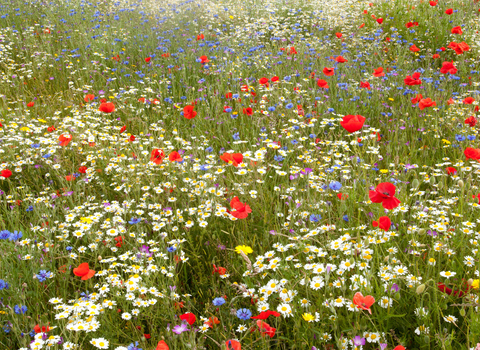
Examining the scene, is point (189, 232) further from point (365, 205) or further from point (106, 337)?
point (365, 205)

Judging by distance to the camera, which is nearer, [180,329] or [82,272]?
[180,329]

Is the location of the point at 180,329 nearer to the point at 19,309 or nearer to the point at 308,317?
the point at 308,317

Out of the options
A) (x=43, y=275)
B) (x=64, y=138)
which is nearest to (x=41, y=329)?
(x=43, y=275)

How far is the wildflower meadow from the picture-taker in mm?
1685

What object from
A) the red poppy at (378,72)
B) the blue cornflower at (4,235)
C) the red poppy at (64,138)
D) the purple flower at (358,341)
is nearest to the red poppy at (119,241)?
the blue cornflower at (4,235)

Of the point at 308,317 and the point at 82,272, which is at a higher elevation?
the point at 82,272

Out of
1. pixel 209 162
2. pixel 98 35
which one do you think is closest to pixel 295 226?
pixel 209 162

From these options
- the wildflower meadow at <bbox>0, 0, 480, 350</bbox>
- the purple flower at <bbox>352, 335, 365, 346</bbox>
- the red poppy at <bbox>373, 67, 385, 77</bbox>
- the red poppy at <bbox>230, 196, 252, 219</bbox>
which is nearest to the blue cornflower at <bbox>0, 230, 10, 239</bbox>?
the wildflower meadow at <bbox>0, 0, 480, 350</bbox>

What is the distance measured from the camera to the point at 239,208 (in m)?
1.95

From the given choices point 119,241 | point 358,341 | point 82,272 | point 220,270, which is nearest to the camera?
point 358,341

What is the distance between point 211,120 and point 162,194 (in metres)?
1.38

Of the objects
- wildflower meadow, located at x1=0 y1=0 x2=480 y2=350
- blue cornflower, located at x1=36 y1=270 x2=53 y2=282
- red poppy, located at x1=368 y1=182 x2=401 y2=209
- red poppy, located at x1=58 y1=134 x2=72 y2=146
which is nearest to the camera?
red poppy, located at x1=368 y1=182 x2=401 y2=209

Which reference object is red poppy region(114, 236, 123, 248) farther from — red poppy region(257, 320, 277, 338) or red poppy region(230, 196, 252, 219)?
red poppy region(257, 320, 277, 338)

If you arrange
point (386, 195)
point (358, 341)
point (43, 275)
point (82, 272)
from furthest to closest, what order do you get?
1. point (43, 275)
2. point (82, 272)
3. point (386, 195)
4. point (358, 341)
